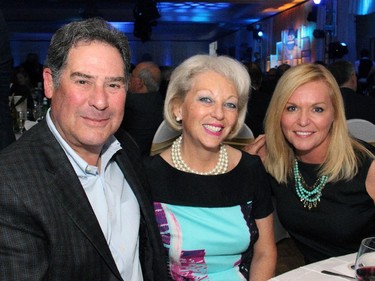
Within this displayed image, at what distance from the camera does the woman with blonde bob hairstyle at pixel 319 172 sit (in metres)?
2.19

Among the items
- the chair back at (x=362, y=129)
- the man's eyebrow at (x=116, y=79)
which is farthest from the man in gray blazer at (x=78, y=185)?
the chair back at (x=362, y=129)

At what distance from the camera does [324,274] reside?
1503 mm

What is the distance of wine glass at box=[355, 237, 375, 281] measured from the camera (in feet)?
3.86

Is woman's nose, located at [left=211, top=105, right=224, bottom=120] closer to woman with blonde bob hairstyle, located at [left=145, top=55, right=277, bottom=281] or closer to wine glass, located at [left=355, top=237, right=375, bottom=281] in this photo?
woman with blonde bob hairstyle, located at [left=145, top=55, right=277, bottom=281]

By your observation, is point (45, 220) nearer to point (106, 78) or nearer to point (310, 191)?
point (106, 78)

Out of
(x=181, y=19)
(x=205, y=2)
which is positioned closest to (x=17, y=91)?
(x=205, y=2)

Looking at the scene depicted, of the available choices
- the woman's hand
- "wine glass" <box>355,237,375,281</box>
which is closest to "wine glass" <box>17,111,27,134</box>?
the woman's hand

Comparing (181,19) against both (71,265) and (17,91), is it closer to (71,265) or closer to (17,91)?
(17,91)

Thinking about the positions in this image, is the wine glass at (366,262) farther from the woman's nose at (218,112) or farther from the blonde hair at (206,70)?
the blonde hair at (206,70)

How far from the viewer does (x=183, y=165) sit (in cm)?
211

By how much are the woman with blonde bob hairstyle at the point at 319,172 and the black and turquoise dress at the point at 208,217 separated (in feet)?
0.67

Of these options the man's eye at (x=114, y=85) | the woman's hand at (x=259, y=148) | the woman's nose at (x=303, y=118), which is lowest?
the woman's hand at (x=259, y=148)

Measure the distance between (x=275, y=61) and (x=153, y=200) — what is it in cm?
1533

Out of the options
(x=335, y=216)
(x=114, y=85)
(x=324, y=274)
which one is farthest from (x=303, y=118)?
(x=114, y=85)
